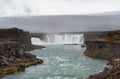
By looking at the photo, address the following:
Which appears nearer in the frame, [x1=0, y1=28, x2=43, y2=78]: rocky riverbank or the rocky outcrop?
[x1=0, y1=28, x2=43, y2=78]: rocky riverbank

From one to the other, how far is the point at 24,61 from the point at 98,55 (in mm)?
26182

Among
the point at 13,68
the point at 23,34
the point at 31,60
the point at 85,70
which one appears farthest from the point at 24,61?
the point at 23,34

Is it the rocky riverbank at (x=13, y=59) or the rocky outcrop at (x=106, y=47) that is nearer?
the rocky riverbank at (x=13, y=59)

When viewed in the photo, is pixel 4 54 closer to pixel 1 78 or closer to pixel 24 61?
pixel 24 61

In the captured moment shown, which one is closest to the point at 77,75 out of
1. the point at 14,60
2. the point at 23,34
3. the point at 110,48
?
the point at 14,60

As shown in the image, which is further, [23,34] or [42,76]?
[23,34]

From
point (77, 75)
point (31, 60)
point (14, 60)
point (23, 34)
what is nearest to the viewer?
point (77, 75)

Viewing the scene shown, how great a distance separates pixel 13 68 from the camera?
252 ft

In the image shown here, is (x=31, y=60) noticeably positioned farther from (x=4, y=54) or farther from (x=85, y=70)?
(x=85, y=70)

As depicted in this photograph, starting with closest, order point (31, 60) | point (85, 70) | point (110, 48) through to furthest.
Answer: point (85, 70) < point (31, 60) < point (110, 48)

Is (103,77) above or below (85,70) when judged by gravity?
above

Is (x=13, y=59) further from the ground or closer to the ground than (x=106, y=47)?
further from the ground

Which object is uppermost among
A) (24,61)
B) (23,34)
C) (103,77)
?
(103,77)

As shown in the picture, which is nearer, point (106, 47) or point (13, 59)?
point (13, 59)
